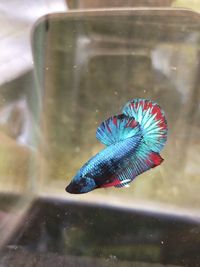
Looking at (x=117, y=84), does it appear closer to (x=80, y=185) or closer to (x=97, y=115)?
(x=97, y=115)

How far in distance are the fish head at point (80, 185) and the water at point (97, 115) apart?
0.02 m

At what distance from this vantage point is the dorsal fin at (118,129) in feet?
2.41

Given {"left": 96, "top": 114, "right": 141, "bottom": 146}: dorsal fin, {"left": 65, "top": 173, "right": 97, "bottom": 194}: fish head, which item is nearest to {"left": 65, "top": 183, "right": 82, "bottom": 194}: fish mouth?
{"left": 65, "top": 173, "right": 97, "bottom": 194}: fish head

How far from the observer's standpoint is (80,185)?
0.82 metres

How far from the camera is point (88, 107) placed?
90 centimetres

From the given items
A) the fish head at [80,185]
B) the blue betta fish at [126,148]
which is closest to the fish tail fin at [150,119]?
the blue betta fish at [126,148]

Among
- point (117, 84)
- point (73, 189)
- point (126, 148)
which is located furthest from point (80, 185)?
point (117, 84)

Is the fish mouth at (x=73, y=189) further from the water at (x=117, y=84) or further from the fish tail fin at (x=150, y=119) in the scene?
the fish tail fin at (x=150, y=119)

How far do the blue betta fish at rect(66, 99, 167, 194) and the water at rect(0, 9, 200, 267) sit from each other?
1.5 inches

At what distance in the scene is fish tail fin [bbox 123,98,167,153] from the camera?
741mm

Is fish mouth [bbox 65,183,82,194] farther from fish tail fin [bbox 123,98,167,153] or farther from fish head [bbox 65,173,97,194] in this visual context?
fish tail fin [bbox 123,98,167,153]

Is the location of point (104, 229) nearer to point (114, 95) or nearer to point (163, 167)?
point (163, 167)

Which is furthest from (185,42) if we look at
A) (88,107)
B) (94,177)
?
(94,177)

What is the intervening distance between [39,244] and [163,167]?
0.31 metres
